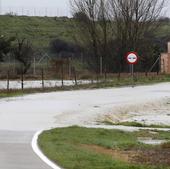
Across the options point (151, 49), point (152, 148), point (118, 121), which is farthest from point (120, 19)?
point (152, 148)

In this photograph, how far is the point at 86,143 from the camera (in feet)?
59.1

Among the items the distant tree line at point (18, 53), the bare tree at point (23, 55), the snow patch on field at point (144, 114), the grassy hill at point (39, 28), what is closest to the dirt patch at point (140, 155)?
the snow patch on field at point (144, 114)

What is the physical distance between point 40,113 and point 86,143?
436 inches

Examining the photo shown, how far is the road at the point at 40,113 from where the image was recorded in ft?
49.5

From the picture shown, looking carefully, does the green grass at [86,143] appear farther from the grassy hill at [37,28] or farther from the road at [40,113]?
the grassy hill at [37,28]

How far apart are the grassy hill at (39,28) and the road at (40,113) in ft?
246

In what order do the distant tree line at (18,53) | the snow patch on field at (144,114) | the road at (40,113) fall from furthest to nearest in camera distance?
the distant tree line at (18,53) → the snow patch on field at (144,114) → the road at (40,113)

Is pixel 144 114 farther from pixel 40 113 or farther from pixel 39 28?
pixel 39 28

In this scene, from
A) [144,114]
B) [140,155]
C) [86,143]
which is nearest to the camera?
[140,155]

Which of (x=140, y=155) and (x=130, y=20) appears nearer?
(x=140, y=155)

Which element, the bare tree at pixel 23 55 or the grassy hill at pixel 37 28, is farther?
the grassy hill at pixel 37 28

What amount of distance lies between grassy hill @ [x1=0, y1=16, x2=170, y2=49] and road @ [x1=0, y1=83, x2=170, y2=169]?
74.9 metres

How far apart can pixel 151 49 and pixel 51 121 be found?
6501 centimetres

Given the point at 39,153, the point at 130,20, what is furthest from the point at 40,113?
the point at 130,20
